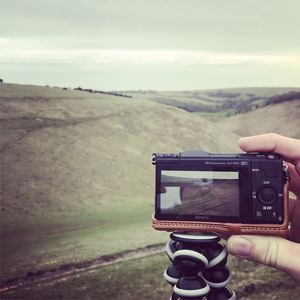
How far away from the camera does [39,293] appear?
2240mm

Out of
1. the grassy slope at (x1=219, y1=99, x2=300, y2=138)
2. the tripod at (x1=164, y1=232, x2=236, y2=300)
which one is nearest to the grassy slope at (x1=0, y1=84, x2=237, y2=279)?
the grassy slope at (x1=219, y1=99, x2=300, y2=138)

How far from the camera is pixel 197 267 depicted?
901 millimetres

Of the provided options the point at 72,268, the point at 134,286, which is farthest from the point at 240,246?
the point at 72,268

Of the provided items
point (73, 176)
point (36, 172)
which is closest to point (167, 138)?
point (73, 176)

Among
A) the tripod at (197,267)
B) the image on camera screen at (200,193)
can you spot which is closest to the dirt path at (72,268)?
the tripod at (197,267)

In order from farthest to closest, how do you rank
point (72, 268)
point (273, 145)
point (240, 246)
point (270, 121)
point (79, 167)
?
point (270, 121), point (79, 167), point (72, 268), point (273, 145), point (240, 246)

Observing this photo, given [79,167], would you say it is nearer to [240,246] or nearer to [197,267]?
[197,267]

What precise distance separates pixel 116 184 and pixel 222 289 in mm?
1851

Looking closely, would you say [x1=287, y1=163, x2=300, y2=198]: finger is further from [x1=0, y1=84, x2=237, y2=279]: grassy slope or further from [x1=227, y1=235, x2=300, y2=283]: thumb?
[x1=0, y1=84, x2=237, y2=279]: grassy slope

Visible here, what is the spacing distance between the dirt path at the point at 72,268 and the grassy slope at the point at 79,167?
0.03 m

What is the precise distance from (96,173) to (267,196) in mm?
1987

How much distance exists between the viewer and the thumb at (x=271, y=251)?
2.63 feet

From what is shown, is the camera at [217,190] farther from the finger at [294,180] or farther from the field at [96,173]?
the field at [96,173]

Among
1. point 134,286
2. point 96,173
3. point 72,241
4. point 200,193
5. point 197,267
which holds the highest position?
point 200,193
